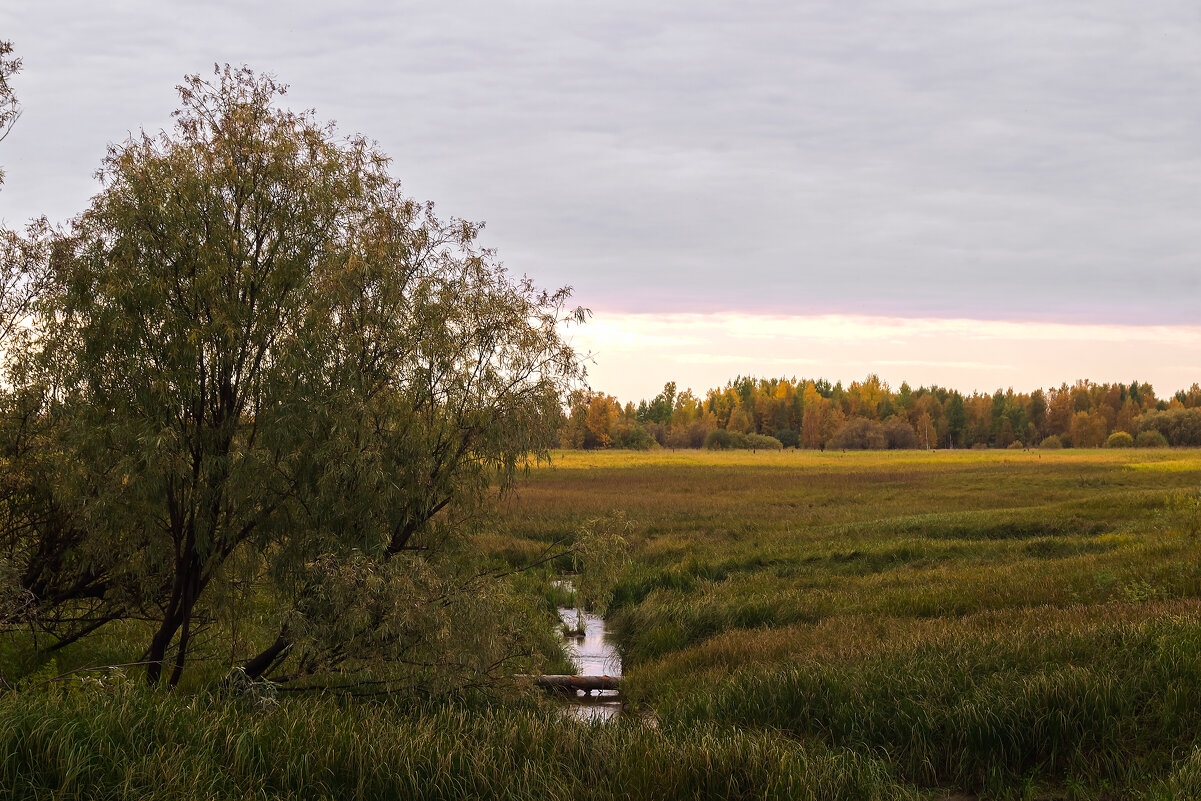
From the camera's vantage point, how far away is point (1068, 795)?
7.68 meters

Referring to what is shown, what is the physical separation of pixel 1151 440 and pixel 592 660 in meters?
150

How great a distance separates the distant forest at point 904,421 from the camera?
142 metres

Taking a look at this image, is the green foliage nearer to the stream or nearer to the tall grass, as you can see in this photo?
the stream

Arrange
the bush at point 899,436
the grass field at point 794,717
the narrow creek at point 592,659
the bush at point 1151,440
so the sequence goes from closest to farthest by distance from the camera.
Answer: the grass field at point 794,717 → the narrow creek at point 592,659 → the bush at point 1151,440 → the bush at point 899,436

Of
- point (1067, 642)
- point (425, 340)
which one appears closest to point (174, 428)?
point (425, 340)

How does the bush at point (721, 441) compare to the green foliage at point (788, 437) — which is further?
the green foliage at point (788, 437)

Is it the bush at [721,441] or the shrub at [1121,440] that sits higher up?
the shrub at [1121,440]

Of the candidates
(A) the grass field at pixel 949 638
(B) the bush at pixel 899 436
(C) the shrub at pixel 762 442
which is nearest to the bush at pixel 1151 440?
(B) the bush at pixel 899 436

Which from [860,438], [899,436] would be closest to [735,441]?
[860,438]

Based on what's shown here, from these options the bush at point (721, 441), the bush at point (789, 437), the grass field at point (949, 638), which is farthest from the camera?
the bush at point (789, 437)

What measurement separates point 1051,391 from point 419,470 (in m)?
202

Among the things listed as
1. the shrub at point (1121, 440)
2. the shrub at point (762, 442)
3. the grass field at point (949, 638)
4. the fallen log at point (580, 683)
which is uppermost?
the shrub at point (1121, 440)

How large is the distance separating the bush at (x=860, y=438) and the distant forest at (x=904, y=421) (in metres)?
0.16

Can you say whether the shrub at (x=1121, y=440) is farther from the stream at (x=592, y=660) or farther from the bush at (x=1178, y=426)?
the stream at (x=592, y=660)
